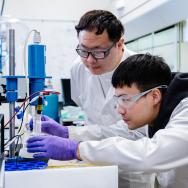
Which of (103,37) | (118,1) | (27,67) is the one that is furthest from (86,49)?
(118,1)

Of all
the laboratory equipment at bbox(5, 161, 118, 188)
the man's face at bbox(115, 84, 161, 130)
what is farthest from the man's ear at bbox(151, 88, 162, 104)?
the laboratory equipment at bbox(5, 161, 118, 188)

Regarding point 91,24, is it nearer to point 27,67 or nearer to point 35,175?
point 27,67

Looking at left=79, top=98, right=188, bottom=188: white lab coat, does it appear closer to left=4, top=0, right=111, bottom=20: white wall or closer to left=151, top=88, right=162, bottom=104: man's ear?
left=151, top=88, right=162, bottom=104: man's ear

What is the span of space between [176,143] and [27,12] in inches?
162

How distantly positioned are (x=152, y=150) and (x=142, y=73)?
31 centimetres

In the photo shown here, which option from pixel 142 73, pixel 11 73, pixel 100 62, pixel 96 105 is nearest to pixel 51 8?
pixel 96 105

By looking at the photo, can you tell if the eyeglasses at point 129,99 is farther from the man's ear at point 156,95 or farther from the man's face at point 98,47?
the man's face at point 98,47

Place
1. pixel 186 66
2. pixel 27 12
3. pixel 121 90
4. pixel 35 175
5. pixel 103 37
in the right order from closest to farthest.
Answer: pixel 35 175, pixel 121 90, pixel 103 37, pixel 186 66, pixel 27 12

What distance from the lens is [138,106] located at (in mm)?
1181

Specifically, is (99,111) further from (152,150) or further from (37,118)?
(152,150)

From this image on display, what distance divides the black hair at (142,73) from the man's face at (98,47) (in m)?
0.44

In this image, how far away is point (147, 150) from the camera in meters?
1.00

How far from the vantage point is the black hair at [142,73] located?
1.16 meters

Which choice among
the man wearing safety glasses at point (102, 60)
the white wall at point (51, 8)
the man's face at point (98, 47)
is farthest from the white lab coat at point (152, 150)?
the white wall at point (51, 8)
